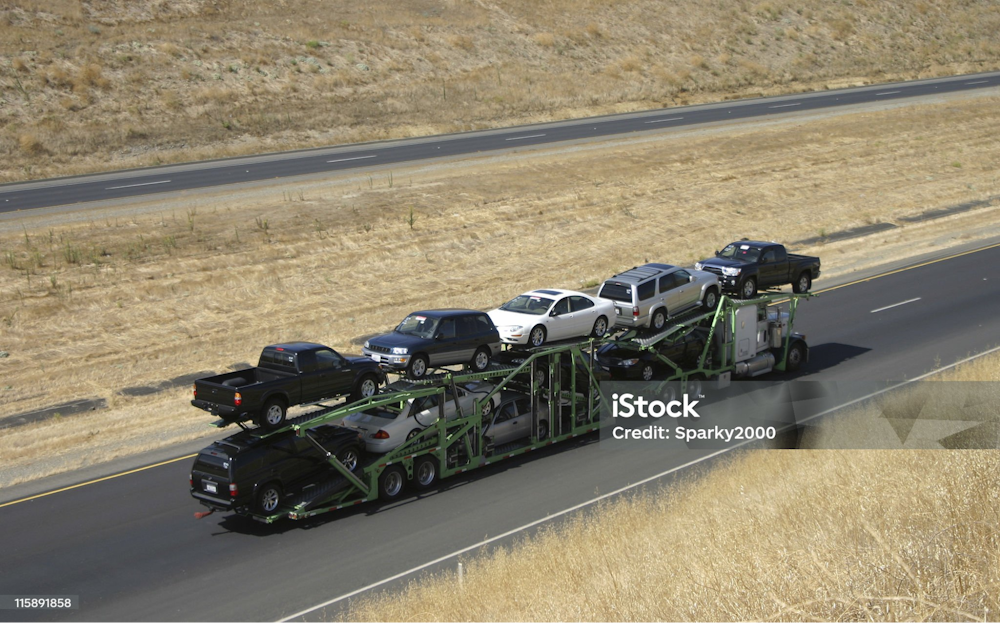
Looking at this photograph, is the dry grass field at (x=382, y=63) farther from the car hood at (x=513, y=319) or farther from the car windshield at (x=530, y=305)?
the car hood at (x=513, y=319)

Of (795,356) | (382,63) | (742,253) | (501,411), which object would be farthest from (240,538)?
(382,63)

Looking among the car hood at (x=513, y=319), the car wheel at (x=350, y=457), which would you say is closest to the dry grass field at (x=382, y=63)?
the car hood at (x=513, y=319)

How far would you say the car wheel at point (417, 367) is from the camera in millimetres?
19594

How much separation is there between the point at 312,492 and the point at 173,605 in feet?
11.3

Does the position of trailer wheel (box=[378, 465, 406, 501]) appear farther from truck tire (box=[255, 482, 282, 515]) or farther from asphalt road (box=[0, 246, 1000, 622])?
truck tire (box=[255, 482, 282, 515])

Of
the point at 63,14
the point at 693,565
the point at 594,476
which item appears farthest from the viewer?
the point at 63,14

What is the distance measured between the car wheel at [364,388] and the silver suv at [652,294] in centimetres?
700

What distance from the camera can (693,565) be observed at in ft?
40.7

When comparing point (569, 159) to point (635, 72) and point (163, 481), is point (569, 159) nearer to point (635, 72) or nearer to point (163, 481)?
point (635, 72)

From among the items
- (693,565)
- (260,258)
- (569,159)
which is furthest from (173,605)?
(569,159)

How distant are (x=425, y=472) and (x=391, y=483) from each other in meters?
A: 0.84

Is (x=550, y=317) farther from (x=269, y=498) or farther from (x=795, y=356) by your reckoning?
(x=795, y=356)

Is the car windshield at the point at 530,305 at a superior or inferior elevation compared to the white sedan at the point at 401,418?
superior

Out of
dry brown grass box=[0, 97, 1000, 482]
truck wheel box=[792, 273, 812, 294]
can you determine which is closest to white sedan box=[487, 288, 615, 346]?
truck wheel box=[792, 273, 812, 294]
